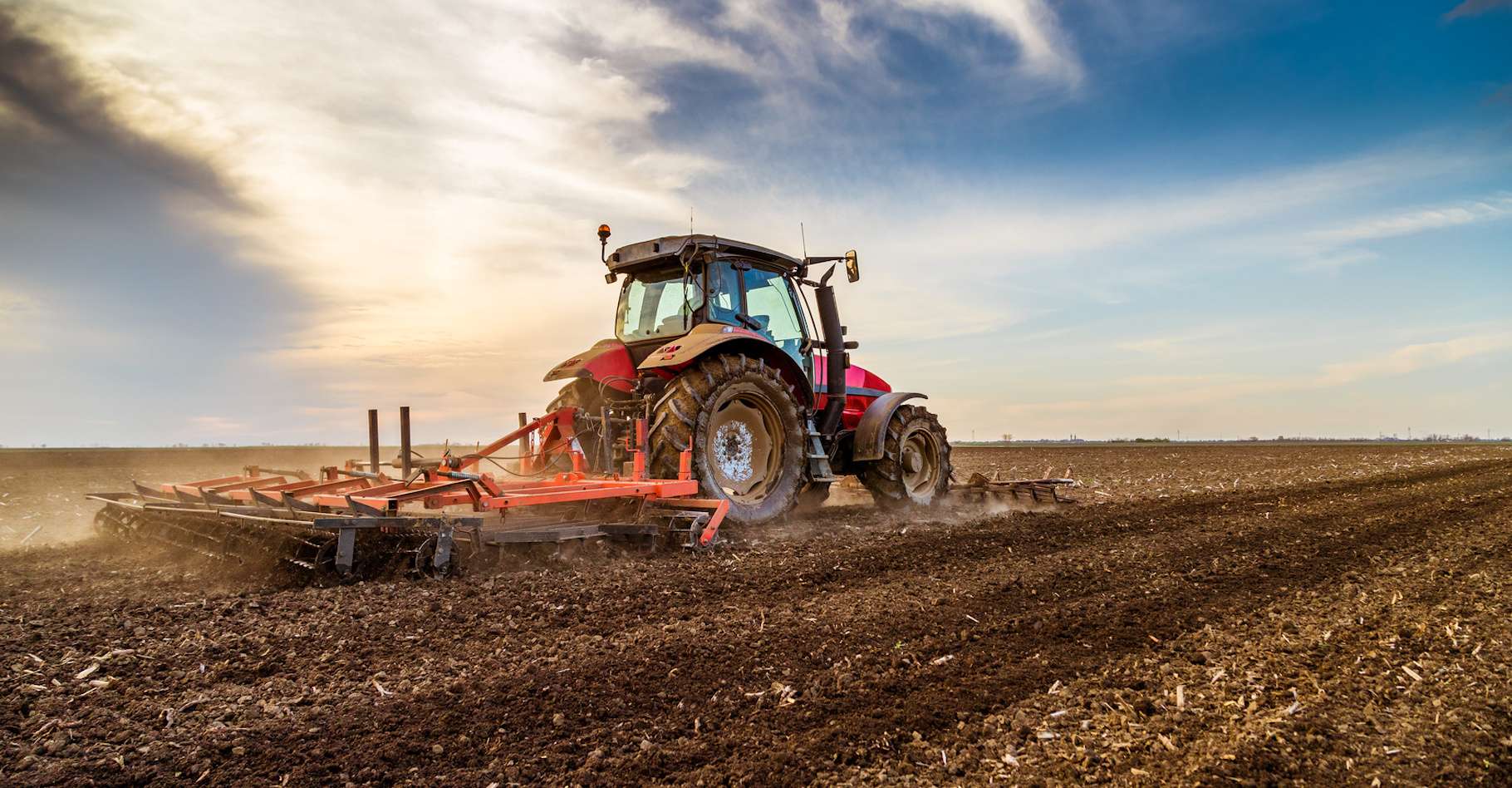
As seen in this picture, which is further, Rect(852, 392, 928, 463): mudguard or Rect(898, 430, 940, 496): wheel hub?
Rect(898, 430, 940, 496): wheel hub

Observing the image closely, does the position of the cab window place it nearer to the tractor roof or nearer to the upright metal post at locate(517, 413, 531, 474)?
the tractor roof

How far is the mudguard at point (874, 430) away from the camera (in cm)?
848

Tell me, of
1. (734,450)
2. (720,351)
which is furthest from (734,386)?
(734,450)

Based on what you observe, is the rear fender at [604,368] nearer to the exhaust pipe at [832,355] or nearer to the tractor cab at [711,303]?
the tractor cab at [711,303]

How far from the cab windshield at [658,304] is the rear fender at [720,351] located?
25cm

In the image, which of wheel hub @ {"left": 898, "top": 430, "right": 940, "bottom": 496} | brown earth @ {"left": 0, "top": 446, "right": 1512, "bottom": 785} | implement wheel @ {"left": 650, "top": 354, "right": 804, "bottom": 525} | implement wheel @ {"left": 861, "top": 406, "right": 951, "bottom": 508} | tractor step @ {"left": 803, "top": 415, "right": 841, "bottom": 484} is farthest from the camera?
wheel hub @ {"left": 898, "top": 430, "right": 940, "bottom": 496}

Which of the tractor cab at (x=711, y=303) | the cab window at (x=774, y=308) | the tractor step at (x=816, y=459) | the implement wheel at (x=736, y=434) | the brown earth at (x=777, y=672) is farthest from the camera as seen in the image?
the cab window at (x=774, y=308)

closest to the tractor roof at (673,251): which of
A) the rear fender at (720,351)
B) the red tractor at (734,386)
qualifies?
the red tractor at (734,386)

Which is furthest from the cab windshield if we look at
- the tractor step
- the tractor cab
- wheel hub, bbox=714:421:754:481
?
the tractor step

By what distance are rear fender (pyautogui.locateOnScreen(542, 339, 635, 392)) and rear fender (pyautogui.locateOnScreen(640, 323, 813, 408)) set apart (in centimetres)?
32

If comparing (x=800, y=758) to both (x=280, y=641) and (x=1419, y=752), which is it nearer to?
(x=1419, y=752)

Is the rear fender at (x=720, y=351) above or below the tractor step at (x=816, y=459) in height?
above

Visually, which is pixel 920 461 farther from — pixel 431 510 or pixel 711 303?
pixel 431 510

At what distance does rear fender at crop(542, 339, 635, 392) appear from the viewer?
705 cm
